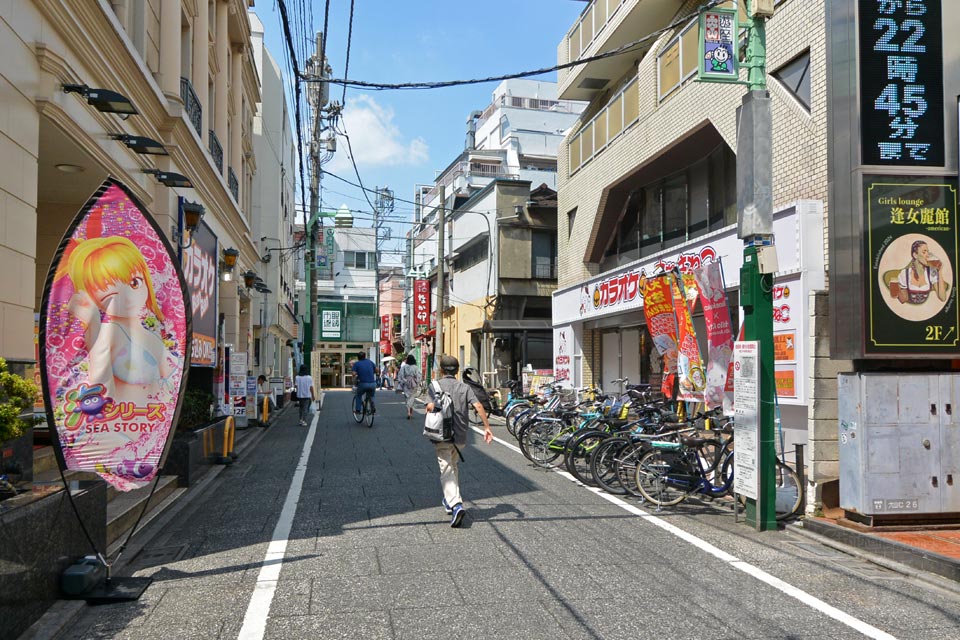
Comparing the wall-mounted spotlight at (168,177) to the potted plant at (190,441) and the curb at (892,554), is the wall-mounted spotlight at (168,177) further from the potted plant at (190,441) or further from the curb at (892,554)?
the curb at (892,554)

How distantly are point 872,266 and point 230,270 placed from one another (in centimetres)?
1467

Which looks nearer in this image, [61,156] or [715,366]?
[61,156]

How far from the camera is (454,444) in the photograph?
8102 millimetres

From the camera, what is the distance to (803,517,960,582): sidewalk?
633 centimetres

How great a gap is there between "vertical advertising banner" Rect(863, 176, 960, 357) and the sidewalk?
1.86 meters

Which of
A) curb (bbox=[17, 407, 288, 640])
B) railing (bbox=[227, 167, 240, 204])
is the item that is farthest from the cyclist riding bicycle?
railing (bbox=[227, 167, 240, 204])

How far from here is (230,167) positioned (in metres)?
21.0

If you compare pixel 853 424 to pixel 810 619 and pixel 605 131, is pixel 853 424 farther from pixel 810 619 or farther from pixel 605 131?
pixel 605 131

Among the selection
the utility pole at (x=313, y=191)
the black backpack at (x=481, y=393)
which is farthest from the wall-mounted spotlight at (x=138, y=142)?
the utility pole at (x=313, y=191)

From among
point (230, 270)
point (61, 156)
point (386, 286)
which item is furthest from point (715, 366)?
point (386, 286)

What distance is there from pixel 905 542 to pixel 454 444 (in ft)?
14.2

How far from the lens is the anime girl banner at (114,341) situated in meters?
5.38

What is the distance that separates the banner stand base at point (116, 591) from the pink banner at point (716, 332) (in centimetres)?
713

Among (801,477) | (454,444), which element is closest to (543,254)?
(801,477)
